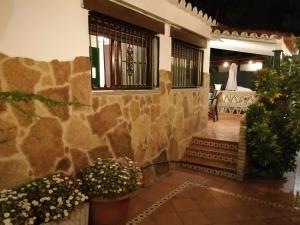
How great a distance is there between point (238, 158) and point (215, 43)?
387 centimetres

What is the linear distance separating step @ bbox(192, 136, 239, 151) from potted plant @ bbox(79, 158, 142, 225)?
3.33 meters

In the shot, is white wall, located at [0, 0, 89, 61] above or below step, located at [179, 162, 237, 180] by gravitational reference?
above

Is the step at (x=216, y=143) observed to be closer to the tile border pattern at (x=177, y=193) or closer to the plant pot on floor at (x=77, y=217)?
the tile border pattern at (x=177, y=193)

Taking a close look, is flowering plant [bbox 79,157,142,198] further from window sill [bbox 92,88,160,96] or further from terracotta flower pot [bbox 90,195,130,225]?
window sill [bbox 92,88,160,96]

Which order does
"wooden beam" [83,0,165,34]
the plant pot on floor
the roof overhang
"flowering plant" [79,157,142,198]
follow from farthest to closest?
the roof overhang
"wooden beam" [83,0,165,34]
"flowering plant" [79,157,142,198]
the plant pot on floor

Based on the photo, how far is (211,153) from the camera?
19.6 feet

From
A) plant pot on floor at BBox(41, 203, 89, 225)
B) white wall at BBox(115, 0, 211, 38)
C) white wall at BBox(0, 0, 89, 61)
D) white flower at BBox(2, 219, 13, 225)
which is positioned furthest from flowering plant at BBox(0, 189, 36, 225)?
white wall at BBox(115, 0, 211, 38)

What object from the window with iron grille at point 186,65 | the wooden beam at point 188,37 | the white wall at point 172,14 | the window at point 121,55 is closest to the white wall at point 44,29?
the window at point 121,55

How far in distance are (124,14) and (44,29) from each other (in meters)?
1.46

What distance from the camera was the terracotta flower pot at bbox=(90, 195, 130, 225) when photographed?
309 centimetres

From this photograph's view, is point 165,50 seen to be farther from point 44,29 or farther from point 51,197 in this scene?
point 51,197

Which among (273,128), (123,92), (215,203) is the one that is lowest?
(215,203)

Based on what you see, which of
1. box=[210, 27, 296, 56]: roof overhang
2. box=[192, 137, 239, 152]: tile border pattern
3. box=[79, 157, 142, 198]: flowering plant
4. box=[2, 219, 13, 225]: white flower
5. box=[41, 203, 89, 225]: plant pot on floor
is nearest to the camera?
box=[2, 219, 13, 225]: white flower

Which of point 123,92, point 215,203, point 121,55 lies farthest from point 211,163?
point 121,55
